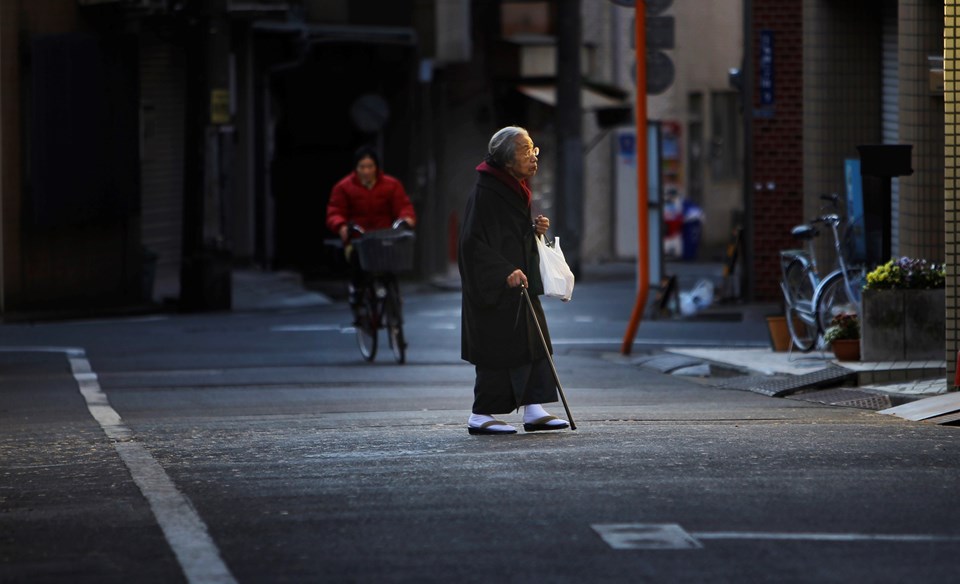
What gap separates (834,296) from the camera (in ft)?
51.0

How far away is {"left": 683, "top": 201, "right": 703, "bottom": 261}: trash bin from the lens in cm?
3884

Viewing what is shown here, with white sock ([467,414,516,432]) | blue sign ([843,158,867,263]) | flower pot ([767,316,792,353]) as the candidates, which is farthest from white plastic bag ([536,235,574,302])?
flower pot ([767,316,792,353])

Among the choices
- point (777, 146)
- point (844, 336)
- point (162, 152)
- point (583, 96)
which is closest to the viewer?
point (844, 336)

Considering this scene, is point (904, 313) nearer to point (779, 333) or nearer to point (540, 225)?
point (779, 333)

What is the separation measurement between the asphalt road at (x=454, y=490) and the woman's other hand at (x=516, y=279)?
81 centimetres

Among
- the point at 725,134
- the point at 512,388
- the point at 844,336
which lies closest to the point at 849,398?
the point at 844,336

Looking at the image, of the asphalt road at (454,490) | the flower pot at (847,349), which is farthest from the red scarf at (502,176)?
the flower pot at (847,349)

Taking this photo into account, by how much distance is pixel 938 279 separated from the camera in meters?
14.2

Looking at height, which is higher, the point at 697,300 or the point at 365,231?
the point at 365,231

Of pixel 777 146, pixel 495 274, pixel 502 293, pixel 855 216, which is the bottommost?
pixel 502 293

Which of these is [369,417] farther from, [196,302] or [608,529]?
[196,302]

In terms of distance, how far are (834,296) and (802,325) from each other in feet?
1.98

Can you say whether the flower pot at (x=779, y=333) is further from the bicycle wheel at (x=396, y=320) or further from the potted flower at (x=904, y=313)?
the bicycle wheel at (x=396, y=320)

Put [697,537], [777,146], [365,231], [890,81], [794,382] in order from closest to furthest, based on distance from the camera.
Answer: [697,537] → [794,382] → [365,231] → [890,81] → [777,146]
